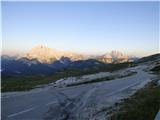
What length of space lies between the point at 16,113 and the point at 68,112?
301 centimetres

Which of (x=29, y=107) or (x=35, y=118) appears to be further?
(x=29, y=107)

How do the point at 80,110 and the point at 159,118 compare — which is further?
the point at 80,110

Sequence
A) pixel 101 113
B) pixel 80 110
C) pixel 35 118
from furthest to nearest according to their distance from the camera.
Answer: pixel 80 110 → pixel 101 113 → pixel 35 118

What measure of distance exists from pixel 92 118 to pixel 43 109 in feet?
12.8

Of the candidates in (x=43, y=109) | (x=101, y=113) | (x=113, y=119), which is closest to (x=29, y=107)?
(x=43, y=109)

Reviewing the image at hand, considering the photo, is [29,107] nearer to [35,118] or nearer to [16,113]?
[16,113]

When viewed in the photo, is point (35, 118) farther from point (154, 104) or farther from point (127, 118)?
point (154, 104)

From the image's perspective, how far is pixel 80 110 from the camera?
19.3 metres

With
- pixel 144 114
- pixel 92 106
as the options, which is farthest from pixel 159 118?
pixel 92 106

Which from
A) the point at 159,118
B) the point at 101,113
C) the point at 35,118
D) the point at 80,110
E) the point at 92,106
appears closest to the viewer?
the point at 159,118

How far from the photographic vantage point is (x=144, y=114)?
1538 cm

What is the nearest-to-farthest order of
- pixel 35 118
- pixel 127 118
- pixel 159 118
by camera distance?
1. pixel 159 118
2. pixel 127 118
3. pixel 35 118

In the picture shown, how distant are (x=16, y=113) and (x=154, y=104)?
306 inches

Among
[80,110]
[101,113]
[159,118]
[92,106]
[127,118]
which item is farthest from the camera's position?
[92,106]
